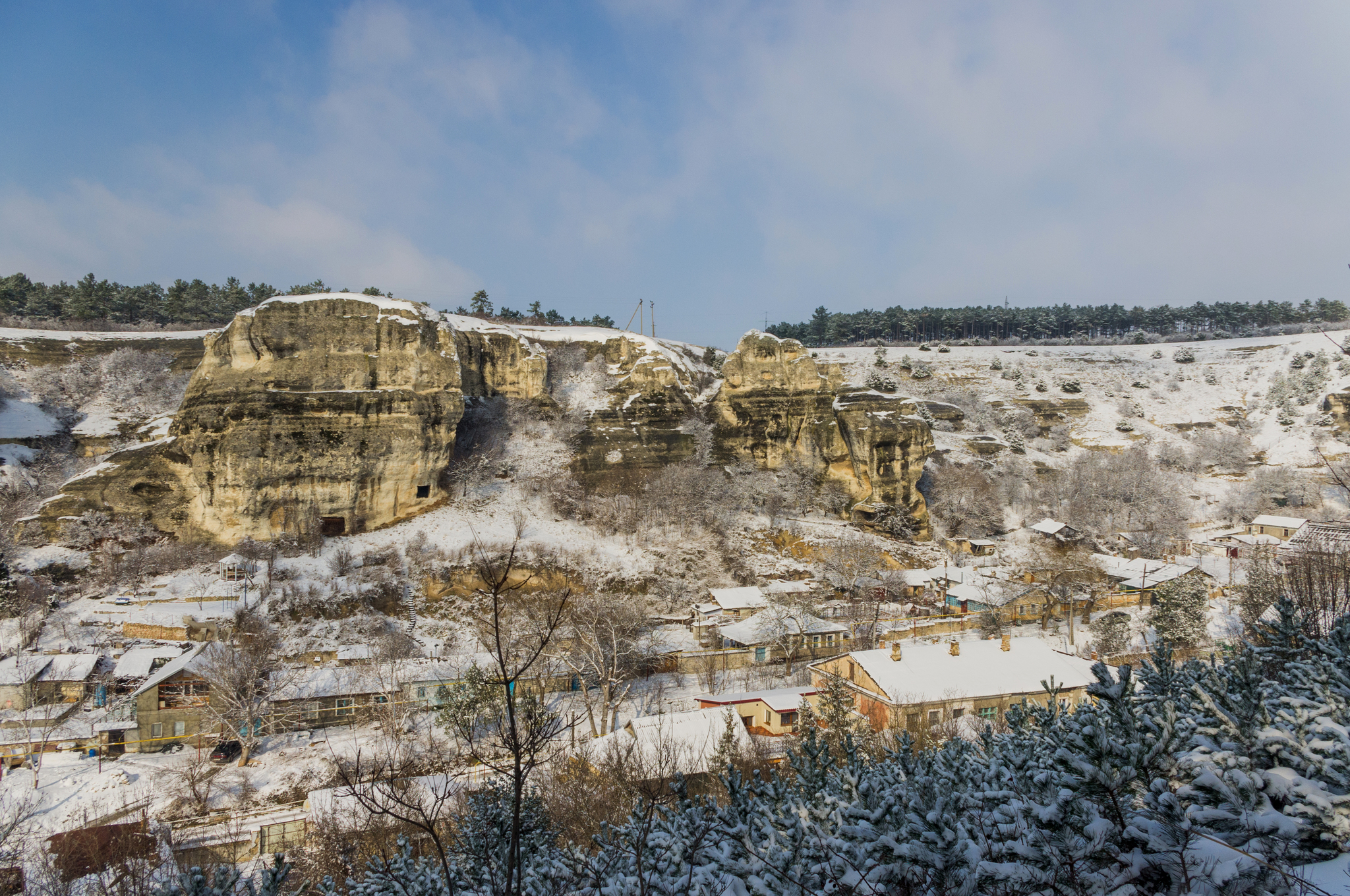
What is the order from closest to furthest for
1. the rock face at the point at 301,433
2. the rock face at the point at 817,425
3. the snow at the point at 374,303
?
the rock face at the point at 301,433 → the snow at the point at 374,303 → the rock face at the point at 817,425

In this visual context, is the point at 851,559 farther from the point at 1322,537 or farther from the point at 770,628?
the point at 1322,537

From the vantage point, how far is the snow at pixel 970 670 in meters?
20.5

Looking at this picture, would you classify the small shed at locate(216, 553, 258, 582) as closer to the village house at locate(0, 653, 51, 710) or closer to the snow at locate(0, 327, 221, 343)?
the village house at locate(0, 653, 51, 710)

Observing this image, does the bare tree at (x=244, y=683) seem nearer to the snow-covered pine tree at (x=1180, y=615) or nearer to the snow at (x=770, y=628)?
the snow at (x=770, y=628)

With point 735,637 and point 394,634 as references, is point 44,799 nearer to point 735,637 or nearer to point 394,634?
point 394,634

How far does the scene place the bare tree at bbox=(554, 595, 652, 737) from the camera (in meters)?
24.0

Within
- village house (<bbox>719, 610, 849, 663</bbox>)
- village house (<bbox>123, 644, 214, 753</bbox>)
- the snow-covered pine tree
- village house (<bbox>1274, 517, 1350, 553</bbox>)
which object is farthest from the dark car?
village house (<bbox>1274, 517, 1350, 553</bbox>)

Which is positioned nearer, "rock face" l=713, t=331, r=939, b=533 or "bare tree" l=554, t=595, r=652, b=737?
"bare tree" l=554, t=595, r=652, b=737

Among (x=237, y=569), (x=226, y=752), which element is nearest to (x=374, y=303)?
(x=237, y=569)

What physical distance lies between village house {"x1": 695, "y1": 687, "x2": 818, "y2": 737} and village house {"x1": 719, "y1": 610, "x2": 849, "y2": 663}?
15.3 feet

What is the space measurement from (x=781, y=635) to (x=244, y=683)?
2142 cm

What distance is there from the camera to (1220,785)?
14.8ft

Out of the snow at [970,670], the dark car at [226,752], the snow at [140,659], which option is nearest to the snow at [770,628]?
the snow at [970,670]

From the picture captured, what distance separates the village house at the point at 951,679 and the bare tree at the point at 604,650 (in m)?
7.71
